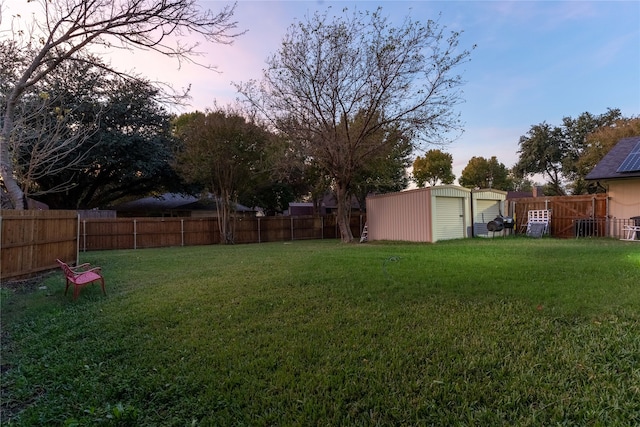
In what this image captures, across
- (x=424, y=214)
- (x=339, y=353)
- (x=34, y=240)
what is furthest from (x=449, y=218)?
(x=34, y=240)

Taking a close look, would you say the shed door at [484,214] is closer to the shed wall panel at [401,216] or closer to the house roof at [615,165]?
the shed wall panel at [401,216]

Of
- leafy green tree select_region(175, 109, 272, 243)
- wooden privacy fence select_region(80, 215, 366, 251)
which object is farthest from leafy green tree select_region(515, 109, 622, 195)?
leafy green tree select_region(175, 109, 272, 243)

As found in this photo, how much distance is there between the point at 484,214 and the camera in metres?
16.1

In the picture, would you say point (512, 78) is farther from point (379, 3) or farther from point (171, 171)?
point (171, 171)

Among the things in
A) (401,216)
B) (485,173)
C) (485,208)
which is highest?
(485,173)

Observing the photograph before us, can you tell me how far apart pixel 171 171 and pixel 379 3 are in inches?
634

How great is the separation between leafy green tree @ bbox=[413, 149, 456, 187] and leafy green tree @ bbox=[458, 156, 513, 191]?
548 cm

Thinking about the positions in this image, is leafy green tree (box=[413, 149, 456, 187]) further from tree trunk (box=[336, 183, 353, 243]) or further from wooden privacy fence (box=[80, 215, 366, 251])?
tree trunk (box=[336, 183, 353, 243])

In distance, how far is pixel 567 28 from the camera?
8.68 m

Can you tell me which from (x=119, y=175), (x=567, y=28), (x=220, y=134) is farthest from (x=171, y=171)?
(x=567, y=28)

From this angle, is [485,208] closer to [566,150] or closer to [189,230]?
Result: [189,230]

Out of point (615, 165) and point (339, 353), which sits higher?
point (615, 165)

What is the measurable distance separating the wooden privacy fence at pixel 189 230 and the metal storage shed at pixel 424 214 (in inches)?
223

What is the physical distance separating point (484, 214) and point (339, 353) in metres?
14.9
